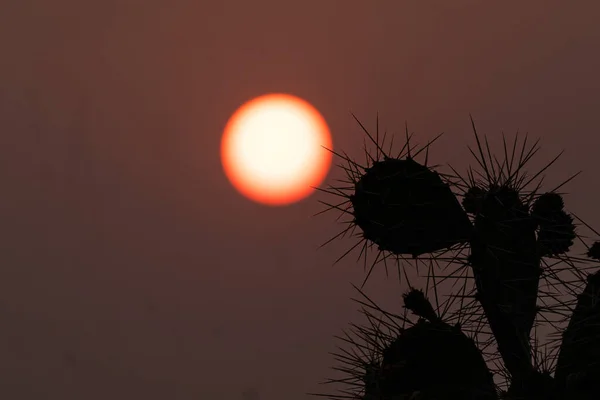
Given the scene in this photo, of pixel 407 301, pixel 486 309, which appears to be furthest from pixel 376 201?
pixel 486 309

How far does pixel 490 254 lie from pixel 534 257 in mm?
251

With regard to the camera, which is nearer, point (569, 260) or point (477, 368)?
point (477, 368)

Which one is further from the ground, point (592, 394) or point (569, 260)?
→ point (569, 260)

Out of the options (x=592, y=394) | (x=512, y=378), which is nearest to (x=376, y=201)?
(x=512, y=378)

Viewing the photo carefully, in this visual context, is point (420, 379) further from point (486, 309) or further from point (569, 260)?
point (569, 260)

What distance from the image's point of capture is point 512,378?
9.23 ft

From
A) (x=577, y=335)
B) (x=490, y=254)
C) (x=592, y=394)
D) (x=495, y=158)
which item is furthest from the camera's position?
(x=495, y=158)

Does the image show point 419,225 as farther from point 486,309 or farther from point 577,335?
point 577,335

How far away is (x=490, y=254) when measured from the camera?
2.98m

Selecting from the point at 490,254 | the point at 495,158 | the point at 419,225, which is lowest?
the point at 490,254

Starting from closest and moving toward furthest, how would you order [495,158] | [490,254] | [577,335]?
[577,335] → [490,254] → [495,158]

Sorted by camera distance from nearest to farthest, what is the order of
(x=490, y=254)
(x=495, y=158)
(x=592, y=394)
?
(x=592, y=394) → (x=490, y=254) → (x=495, y=158)

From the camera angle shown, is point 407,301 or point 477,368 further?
point 407,301

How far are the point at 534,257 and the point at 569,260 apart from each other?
0.24 metres
